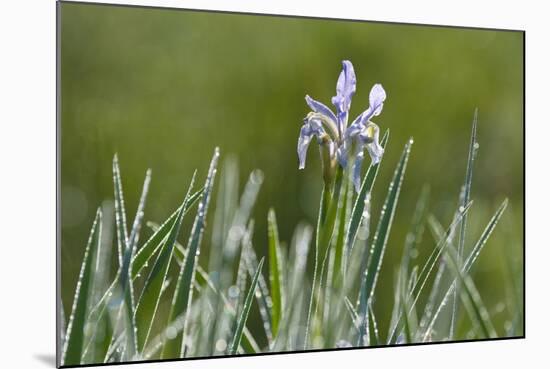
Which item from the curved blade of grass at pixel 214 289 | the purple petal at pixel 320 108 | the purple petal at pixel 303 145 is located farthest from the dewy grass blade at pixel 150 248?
the purple petal at pixel 320 108

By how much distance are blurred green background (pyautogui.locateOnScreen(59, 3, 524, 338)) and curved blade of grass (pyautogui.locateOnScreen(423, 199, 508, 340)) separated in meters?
0.04

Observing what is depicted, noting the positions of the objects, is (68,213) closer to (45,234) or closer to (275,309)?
(45,234)

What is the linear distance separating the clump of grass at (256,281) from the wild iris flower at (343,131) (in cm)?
6

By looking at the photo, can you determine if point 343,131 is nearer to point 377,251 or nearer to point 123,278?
point 377,251

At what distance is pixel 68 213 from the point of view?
3.44m

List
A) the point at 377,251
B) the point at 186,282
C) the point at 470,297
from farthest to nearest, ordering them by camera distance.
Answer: the point at 470,297
the point at 377,251
the point at 186,282

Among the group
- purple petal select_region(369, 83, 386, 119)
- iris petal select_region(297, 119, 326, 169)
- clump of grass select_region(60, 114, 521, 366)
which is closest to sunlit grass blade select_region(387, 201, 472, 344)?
clump of grass select_region(60, 114, 521, 366)

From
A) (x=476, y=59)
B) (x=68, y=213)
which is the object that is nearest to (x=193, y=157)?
(x=68, y=213)

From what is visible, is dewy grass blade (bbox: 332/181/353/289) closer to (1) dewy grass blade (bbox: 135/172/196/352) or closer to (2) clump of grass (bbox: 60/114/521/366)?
(2) clump of grass (bbox: 60/114/521/366)

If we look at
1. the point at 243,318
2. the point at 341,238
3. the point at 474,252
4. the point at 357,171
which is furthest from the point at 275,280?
the point at 474,252

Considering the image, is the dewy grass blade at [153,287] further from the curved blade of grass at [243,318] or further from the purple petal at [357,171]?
the purple petal at [357,171]

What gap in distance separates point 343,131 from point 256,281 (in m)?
0.70

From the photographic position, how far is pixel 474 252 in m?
4.04

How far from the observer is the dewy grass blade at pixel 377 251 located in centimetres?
377
